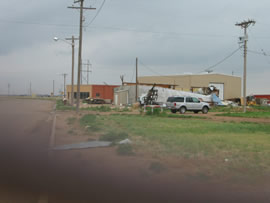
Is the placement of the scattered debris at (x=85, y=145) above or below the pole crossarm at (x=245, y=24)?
below

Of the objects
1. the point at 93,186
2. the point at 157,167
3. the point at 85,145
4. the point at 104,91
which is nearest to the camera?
the point at 93,186

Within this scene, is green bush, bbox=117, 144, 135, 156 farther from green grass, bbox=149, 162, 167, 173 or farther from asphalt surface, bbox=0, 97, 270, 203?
green grass, bbox=149, 162, 167, 173

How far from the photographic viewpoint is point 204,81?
7581 cm

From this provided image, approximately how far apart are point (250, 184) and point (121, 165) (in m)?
3.10

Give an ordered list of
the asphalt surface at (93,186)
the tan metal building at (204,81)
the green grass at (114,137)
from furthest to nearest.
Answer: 1. the tan metal building at (204,81)
2. the green grass at (114,137)
3. the asphalt surface at (93,186)

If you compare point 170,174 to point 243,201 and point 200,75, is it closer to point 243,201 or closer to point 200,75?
point 243,201

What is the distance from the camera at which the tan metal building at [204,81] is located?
75625 mm

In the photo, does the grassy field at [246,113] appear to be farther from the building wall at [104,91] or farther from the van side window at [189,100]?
the building wall at [104,91]

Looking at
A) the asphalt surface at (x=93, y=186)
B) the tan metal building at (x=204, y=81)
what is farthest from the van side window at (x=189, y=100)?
the tan metal building at (x=204, y=81)

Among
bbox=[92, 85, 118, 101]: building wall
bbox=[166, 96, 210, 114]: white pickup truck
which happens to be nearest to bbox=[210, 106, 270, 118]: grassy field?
bbox=[166, 96, 210, 114]: white pickup truck

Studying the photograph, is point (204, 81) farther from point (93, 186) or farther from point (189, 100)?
point (93, 186)

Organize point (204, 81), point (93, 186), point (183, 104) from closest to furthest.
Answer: point (93, 186)
point (183, 104)
point (204, 81)

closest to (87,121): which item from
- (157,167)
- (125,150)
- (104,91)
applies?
(125,150)

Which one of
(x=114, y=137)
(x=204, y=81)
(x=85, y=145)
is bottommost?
(x=85, y=145)
